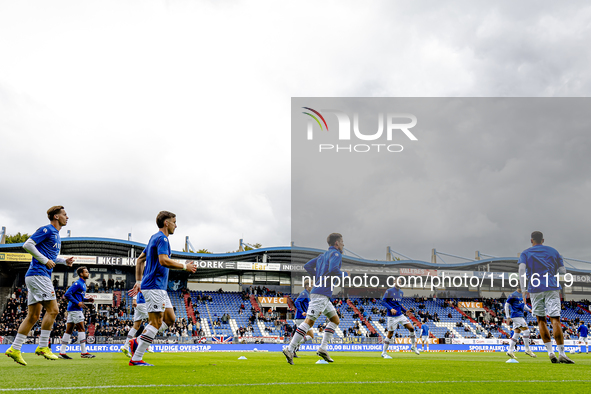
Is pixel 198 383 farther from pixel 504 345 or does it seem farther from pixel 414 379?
pixel 504 345

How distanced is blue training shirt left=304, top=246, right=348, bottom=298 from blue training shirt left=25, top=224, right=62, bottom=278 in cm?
489

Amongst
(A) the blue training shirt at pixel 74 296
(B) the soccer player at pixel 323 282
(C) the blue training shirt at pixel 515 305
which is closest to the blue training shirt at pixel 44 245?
(A) the blue training shirt at pixel 74 296

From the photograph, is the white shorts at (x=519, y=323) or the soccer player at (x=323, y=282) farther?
the white shorts at (x=519, y=323)

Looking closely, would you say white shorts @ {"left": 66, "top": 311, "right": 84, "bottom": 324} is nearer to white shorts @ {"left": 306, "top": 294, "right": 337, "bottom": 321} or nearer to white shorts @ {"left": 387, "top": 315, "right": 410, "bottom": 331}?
white shorts @ {"left": 306, "top": 294, "right": 337, "bottom": 321}

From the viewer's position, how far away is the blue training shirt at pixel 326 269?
29.6ft

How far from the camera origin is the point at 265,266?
1960 inches

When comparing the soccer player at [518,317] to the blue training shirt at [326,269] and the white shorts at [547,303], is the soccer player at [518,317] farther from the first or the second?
the blue training shirt at [326,269]

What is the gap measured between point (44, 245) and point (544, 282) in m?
9.90

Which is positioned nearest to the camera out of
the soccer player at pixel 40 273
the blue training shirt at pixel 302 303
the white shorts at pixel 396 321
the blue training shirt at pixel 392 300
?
the soccer player at pixel 40 273

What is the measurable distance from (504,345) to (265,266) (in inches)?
962

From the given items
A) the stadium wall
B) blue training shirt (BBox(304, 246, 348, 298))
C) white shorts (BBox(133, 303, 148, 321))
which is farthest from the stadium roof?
blue training shirt (BBox(304, 246, 348, 298))

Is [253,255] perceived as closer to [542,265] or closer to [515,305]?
[515,305]

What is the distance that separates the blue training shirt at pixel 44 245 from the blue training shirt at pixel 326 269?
4.89 metres

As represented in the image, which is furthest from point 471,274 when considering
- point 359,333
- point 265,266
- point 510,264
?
point 265,266
